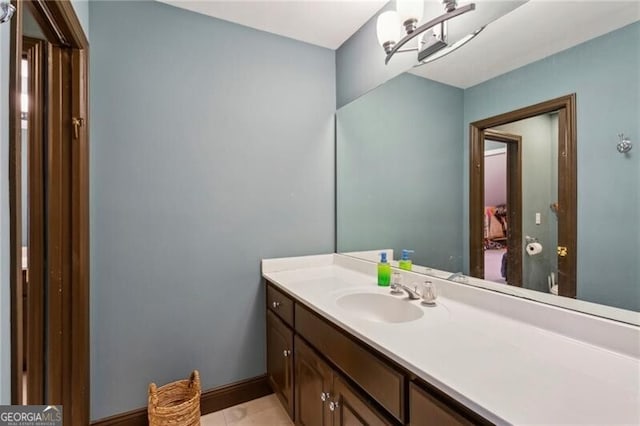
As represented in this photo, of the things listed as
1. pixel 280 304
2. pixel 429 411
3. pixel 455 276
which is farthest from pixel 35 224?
pixel 455 276

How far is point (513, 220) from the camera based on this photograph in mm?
1180

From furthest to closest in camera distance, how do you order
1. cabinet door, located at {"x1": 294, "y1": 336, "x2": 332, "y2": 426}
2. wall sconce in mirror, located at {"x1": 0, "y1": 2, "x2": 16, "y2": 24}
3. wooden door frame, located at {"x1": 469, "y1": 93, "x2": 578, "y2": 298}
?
cabinet door, located at {"x1": 294, "y1": 336, "x2": 332, "y2": 426} → wooden door frame, located at {"x1": 469, "y1": 93, "x2": 578, "y2": 298} → wall sconce in mirror, located at {"x1": 0, "y1": 2, "x2": 16, "y2": 24}

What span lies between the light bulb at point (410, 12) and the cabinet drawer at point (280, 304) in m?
1.54

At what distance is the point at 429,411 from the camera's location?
2.45ft

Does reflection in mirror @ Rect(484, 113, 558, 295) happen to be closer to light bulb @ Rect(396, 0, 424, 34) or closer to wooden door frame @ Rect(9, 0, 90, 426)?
light bulb @ Rect(396, 0, 424, 34)

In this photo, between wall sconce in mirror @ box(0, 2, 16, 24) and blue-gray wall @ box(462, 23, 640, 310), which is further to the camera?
blue-gray wall @ box(462, 23, 640, 310)

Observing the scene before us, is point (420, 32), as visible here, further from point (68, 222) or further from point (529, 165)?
point (68, 222)

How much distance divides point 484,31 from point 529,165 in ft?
2.03

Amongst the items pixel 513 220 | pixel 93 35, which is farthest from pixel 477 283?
pixel 93 35

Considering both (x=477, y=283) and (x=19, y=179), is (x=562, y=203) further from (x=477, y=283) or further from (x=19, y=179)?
(x=19, y=179)

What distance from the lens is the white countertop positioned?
0.62m

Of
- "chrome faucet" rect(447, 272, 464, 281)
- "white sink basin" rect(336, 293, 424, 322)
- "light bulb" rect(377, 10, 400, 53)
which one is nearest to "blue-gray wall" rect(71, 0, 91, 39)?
"light bulb" rect(377, 10, 400, 53)

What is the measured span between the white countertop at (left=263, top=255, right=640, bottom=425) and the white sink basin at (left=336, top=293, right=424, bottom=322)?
14cm

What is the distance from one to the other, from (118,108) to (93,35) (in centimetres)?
38
